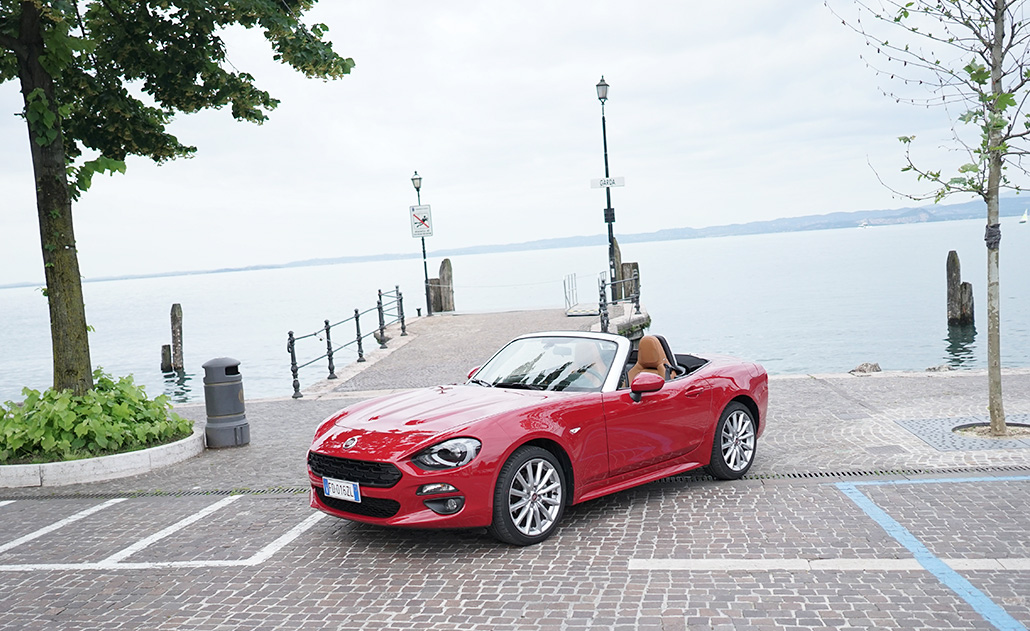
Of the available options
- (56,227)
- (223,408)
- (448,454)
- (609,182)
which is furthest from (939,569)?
(609,182)

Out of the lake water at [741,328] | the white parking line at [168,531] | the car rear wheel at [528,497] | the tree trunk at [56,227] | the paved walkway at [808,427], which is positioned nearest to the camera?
the car rear wheel at [528,497]

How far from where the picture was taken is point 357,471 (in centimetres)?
587

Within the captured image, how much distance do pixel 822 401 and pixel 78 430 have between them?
30.1 ft

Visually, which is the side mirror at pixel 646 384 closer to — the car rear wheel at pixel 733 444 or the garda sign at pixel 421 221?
the car rear wheel at pixel 733 444

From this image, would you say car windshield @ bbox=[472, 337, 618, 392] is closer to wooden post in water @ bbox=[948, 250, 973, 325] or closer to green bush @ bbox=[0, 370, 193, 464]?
green bush @ bbox=[0, 370, 193, 464]

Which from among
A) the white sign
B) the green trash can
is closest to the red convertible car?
the green trash can

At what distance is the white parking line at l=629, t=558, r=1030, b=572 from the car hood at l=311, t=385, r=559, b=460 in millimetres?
1470

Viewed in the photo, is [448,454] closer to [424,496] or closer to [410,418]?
[424,496]

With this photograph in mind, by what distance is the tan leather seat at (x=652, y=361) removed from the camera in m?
7.43

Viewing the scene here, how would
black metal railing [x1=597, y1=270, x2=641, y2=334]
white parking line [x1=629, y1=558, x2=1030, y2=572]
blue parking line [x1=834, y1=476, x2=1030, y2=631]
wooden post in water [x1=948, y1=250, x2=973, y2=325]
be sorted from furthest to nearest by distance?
wooden post in water [x1=948, y1=250, x2=973, y2=325], black metal railing [x1=597, y1=270, x2=641, y2=334], white parking line [x1=629, y1=558, x2=1030, y2=572], blue parking line [x1=834, y1=476, x2=1030, y2=631]

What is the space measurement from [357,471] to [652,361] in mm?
2818

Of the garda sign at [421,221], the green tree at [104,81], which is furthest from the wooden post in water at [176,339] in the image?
the green tree at [104,81]

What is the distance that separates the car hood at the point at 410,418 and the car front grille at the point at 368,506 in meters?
0.31

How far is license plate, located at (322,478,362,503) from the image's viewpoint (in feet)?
19.2
